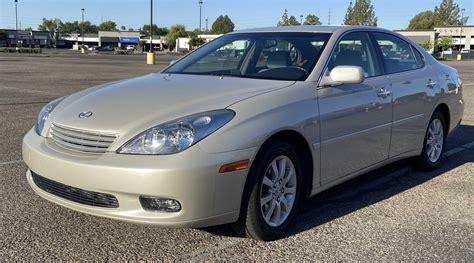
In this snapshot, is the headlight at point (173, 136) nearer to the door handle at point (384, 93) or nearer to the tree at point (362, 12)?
the door handle at point (384, 93)

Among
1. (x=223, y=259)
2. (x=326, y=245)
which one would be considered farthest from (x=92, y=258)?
(x=326, y=245)

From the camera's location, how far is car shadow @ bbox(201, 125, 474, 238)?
13.5ft

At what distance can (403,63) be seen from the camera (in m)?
5.35

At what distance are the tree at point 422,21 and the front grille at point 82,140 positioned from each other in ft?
422

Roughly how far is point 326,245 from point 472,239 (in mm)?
1164

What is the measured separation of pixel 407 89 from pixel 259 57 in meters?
1.62

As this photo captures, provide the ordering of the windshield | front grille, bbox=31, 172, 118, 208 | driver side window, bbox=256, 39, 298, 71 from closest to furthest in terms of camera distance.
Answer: front grille, bbox=31, 172, 118, 208 → the windshield → driver side window, bbox=256, 39, 298, 71

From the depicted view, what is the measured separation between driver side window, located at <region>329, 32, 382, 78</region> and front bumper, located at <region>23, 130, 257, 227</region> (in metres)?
1.57

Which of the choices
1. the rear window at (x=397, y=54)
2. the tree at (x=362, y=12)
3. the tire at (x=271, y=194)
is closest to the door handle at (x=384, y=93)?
the rear window at (x=397, y=54)

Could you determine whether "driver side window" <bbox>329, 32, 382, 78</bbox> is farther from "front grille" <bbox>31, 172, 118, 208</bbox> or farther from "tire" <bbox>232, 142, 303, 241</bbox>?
"front grille" <bbox>31, 172, 118, 208</bbox>

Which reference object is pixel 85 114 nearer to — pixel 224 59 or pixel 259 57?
pixel 224 59

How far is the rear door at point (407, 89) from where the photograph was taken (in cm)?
497

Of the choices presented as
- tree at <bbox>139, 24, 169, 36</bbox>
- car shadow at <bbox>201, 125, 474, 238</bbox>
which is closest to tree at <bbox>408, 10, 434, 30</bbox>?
tree at <bbox>139, 24, 169, 36</bbox>

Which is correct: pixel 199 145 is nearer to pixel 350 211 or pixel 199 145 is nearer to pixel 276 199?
pixel 276 199
